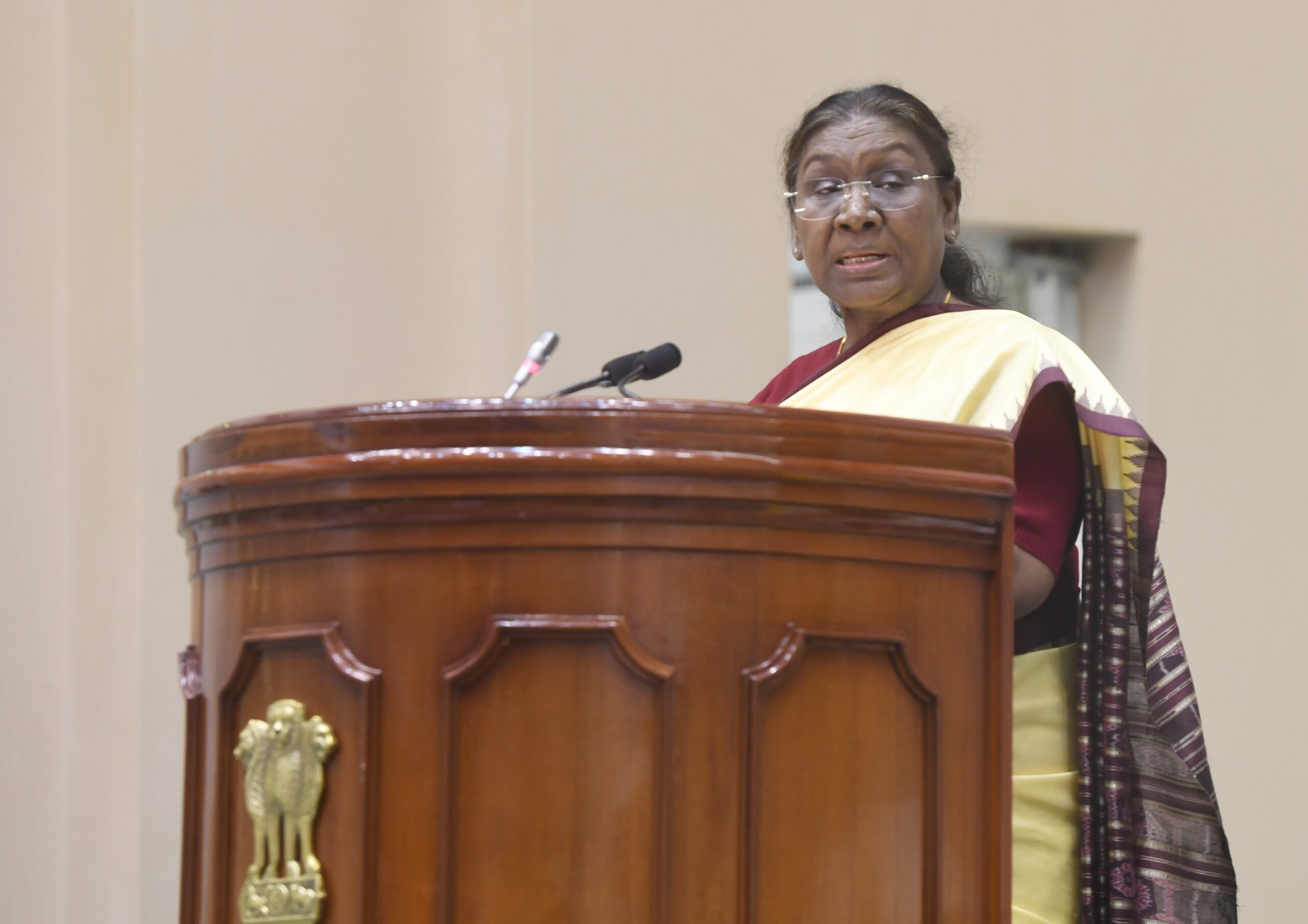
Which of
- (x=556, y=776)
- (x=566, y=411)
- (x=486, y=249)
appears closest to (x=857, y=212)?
(x=566, y=411)

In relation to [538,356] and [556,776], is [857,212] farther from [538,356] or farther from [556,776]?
[556,776]

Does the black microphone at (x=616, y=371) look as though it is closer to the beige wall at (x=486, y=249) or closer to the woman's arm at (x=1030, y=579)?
the woman's arm at (x=1030, y=579)

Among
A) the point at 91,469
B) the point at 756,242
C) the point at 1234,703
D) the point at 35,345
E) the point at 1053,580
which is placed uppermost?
the point at 756,242

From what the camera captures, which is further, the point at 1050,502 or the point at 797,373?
the point at 797,373

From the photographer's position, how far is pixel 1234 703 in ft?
14.3

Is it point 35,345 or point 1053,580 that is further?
point 35,345

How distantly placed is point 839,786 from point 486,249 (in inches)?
103

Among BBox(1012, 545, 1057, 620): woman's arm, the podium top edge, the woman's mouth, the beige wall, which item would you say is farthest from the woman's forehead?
the beige wall

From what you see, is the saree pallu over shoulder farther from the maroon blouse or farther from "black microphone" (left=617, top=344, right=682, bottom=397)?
"black microphone" (left=617, top=344, right=682, bottom=397)

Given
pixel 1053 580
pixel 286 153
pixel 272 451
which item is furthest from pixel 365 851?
pixel 286 153

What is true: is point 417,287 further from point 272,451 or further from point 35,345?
point 272,451

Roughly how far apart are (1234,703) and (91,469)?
111 inches

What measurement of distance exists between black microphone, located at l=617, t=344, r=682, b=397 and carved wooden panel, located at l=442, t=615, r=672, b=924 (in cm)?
65

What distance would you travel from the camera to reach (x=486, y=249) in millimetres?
3908
